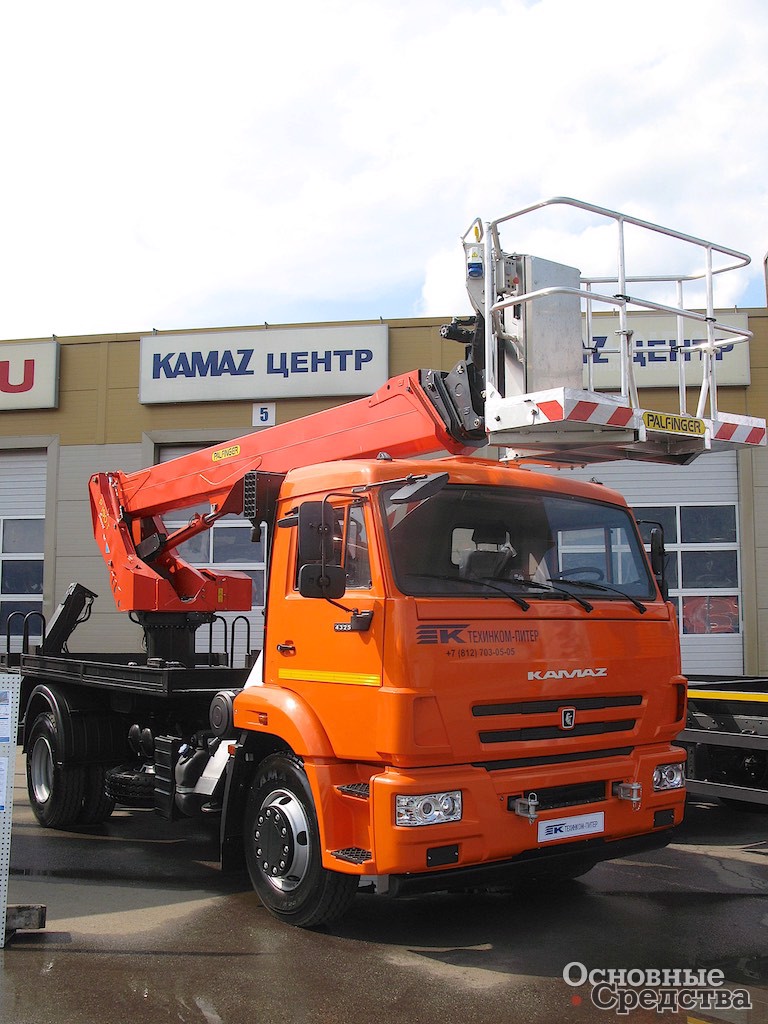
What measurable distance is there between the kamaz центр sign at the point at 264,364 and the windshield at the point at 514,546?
9.89 metres

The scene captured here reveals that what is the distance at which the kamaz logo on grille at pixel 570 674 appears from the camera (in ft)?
16.5

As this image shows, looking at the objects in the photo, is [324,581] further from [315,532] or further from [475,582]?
[475,582]

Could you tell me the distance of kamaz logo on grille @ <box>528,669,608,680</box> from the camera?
5.04 metres

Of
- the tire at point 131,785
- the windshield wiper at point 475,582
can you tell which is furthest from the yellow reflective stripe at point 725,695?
the tire at point 131,785

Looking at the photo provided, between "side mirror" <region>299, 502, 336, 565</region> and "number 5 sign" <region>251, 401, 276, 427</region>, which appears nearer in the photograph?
"side mirror" <region>299, 502, 336, 565</region>

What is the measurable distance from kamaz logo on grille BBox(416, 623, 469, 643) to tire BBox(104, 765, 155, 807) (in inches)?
131

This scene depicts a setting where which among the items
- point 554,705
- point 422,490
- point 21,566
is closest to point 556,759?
point 554,705

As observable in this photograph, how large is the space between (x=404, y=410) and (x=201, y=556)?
10.5m

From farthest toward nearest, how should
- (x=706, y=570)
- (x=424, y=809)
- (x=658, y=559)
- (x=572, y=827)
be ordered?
(x=706, y=570) → (x=658, y=559) → (x=572, y=827) → (x=424, y=809)

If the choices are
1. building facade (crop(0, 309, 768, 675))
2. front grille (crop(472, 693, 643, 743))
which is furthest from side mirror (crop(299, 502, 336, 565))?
building facade (crop(0, 309, 768, 675))

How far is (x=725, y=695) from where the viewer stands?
7.20m

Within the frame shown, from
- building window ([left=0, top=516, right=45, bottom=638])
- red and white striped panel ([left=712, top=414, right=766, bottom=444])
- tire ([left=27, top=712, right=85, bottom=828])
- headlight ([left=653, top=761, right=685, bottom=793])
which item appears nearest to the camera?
headlight ([left=653, top=761, right=685, bottom=793])

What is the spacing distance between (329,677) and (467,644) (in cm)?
79

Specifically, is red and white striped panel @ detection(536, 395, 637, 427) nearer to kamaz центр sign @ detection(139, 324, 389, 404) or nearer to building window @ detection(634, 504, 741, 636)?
building window @ detection(634, 504, 741, 636)
